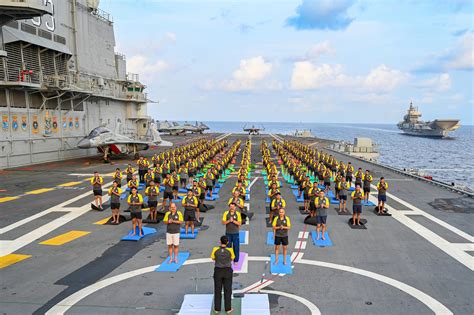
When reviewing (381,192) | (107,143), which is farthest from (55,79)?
(381,192)

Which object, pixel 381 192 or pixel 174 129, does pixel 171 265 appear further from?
pixel 174 129

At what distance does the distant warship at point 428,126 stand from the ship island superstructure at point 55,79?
401 ft

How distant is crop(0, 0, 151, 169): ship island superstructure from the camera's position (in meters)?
29.9

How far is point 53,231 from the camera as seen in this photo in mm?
14711

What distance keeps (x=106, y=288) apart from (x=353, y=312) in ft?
20.6

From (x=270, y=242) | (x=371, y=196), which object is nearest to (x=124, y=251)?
(x=270, y=242)

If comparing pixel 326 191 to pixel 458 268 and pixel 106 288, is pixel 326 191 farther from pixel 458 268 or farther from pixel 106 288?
pixel 106 288

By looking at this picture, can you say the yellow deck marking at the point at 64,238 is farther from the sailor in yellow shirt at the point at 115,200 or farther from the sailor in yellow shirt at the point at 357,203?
the sailor in yellow shirt at the point at 357,203

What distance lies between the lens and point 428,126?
142875mm

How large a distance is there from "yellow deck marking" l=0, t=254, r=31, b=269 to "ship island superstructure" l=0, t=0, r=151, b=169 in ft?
66.2

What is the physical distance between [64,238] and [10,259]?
91.2 inches

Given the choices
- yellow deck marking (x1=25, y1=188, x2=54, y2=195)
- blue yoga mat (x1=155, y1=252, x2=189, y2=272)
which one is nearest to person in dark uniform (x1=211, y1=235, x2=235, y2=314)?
blue yoga mat (x1=155, y1=252, x2=189, y2=272)

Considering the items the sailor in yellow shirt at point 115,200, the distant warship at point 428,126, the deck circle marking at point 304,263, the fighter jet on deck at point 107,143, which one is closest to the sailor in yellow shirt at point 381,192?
the deck circle marking at point 304,263

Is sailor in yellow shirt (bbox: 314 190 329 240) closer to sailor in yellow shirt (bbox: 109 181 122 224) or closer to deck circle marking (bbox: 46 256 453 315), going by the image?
deck circle marking (bbox: 46 256 453 315)
